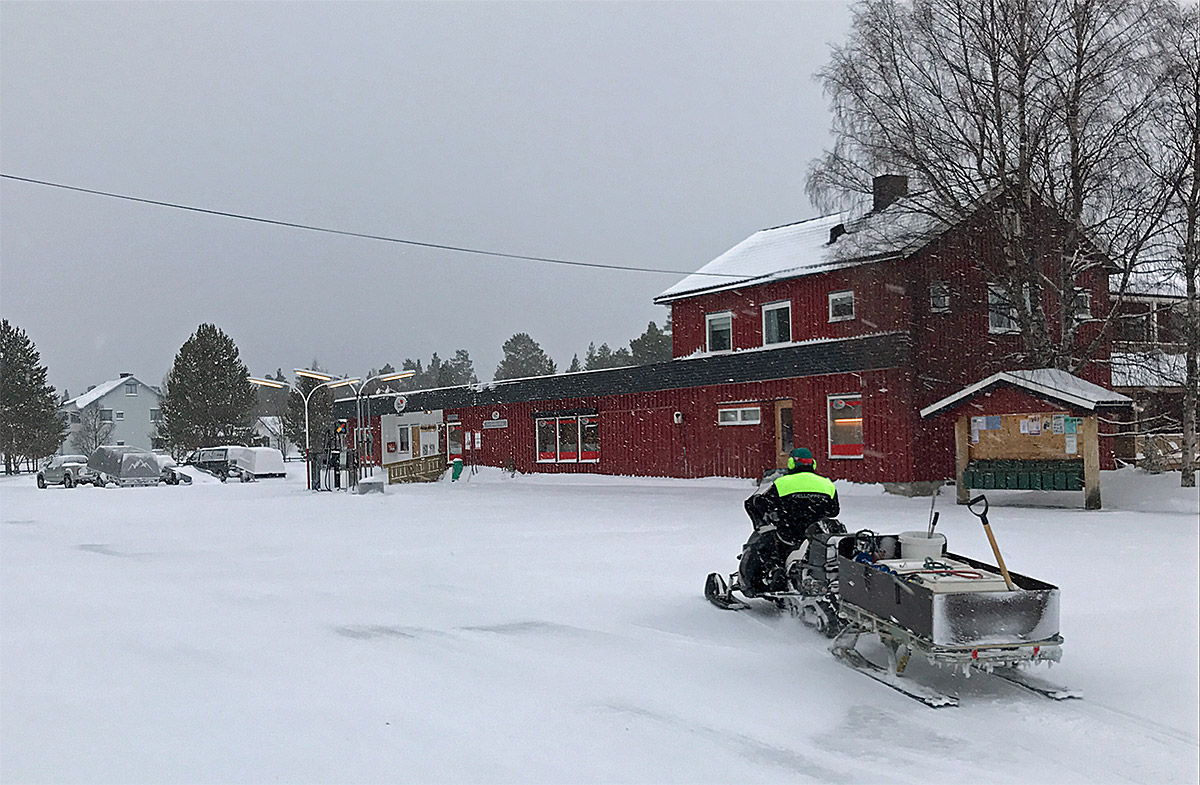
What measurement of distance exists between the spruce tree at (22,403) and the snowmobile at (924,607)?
66162mm

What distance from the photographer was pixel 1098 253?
2186cm

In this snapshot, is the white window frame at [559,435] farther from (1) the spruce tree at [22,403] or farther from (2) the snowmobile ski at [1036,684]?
(1) the spruce tree at [22,403]

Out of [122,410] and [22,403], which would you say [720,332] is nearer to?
[22,403]

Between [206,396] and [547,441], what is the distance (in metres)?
34.9

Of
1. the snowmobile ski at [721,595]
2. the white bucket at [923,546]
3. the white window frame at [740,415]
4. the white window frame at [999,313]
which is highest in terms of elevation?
the white window frame at [999,313]

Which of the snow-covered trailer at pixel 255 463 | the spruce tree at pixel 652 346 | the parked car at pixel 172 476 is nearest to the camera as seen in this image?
the parked car at pixel 172 476

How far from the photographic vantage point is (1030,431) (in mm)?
20688

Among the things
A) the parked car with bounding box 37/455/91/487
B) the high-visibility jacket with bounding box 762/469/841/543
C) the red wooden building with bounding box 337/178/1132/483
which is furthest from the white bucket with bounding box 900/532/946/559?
the parked car with bounding box 37/455/91/487

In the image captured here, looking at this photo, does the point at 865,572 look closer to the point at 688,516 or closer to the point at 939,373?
the point at 688,516

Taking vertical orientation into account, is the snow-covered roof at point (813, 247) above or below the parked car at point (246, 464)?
above

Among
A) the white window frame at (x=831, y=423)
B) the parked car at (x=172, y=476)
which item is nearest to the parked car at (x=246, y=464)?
the parked car at (x=172, y=476)

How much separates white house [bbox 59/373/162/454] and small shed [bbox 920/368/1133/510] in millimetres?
82732

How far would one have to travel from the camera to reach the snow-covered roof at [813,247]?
2303 centimetres

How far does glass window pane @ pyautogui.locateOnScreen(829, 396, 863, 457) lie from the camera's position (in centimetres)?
2587
